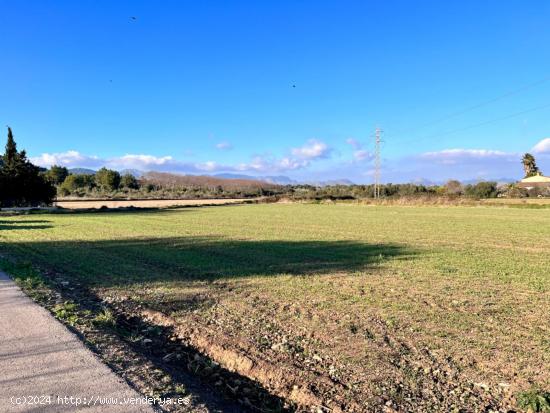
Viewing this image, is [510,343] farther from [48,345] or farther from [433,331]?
[48,345]

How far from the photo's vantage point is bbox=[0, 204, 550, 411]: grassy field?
4.59 metres

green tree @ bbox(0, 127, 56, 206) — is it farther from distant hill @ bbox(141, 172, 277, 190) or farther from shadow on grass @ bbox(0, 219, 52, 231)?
distant hill @ bbox(141, 172, 277, 190)

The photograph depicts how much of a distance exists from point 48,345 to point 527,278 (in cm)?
1052

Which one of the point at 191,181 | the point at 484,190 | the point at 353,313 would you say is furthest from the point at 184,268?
the point at 191,181

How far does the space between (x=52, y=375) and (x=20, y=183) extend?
2402 inches

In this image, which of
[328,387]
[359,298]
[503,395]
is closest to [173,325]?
[328,387]

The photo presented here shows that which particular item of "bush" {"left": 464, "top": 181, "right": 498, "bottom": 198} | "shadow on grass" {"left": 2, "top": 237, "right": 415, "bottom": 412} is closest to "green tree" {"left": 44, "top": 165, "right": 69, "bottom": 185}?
"bush" {"left": 464, "top": 181, "right": 498, "bottom": 198}

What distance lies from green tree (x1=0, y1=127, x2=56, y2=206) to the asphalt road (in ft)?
190

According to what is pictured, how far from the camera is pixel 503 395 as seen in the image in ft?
14.1

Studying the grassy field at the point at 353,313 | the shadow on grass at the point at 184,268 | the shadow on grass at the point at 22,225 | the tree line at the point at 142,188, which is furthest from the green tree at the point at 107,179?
the grassy field at the point at 353,313

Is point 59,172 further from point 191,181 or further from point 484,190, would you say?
point 484,190

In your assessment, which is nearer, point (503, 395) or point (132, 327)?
point (503, 395)

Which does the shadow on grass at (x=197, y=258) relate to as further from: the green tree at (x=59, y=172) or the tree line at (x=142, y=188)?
the green tree at (x=59, y=172)

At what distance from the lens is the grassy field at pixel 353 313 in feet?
15.1
